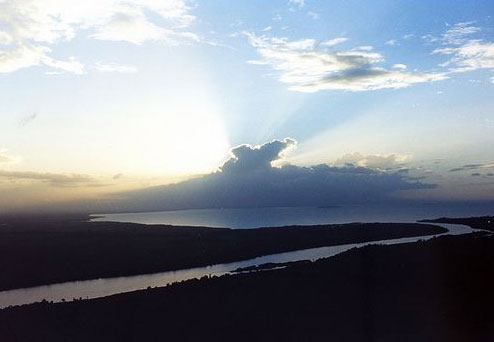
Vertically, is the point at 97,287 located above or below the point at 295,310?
below

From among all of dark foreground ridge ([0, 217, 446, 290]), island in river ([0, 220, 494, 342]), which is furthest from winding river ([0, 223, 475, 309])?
island in river ([0, 220, 494, 342])

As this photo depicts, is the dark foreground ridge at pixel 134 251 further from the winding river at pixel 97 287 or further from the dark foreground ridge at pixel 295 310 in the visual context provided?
the dark foreground ridge at pixel 295 310

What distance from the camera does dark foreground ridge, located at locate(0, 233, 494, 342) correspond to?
1892 centimetres

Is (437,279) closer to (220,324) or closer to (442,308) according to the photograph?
(442,308)

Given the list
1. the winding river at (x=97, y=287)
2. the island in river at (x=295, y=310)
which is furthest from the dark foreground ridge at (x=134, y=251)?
the island in river at (x=295, y=310)

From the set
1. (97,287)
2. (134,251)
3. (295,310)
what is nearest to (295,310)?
(295,310)

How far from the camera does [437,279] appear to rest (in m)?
29.7

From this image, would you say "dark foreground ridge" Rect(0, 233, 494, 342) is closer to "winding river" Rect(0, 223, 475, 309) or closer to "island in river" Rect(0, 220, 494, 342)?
"island in river" Rect(0, 220, 494, 342)

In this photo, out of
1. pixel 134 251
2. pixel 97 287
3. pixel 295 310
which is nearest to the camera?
pixel 295 310

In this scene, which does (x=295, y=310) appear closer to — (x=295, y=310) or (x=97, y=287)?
(x=295, y=310)

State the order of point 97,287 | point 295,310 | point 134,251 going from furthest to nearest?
point 134,251 → point 97,287 → point 295,310

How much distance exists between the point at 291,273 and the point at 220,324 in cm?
1548

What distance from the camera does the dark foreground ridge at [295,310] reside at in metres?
18.9

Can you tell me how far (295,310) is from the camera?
23.0 meters
